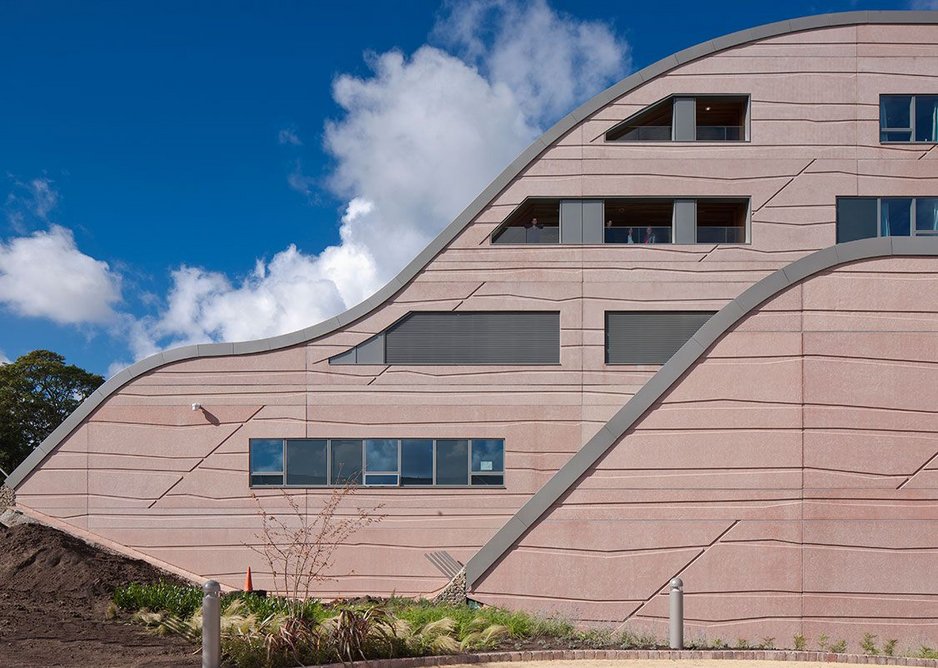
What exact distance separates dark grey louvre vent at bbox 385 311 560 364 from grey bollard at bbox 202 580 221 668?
11287mm

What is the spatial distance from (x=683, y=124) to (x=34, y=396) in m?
41.9

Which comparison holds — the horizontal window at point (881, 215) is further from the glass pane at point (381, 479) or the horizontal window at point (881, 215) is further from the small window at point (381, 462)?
the glass pane at point (381, 479)

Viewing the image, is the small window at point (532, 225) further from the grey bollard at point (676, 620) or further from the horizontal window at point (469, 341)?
the grey bollard at point (676, 620)

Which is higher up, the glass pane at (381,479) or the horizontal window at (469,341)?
the horizontal window at (469,341)

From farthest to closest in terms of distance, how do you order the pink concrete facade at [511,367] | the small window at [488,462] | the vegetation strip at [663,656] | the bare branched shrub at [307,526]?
the small window at [488,462] → the pink concrete facade at [511,367] → the bare branched shrub at [307,526] → the vegetation strip at [663,656]

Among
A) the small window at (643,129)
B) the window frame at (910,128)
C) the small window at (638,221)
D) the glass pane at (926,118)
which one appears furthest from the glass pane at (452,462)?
the glass pane at (926,118)

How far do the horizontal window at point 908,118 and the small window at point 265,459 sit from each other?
57.5 ft

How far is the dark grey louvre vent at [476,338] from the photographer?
19.5 meters

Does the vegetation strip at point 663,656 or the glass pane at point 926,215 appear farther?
the glass pane at point 926,215

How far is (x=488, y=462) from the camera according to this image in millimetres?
19109

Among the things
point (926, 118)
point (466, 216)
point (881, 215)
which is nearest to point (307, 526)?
point (466, 216)

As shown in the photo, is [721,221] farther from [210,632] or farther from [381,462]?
[210,632]

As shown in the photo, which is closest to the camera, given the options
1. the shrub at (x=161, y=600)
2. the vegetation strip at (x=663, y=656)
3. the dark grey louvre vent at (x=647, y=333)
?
the vegetation strip at (x=663, y=656)

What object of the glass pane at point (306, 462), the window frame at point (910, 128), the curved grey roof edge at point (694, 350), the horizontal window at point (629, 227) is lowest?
the glass pane at point (306, 462)
